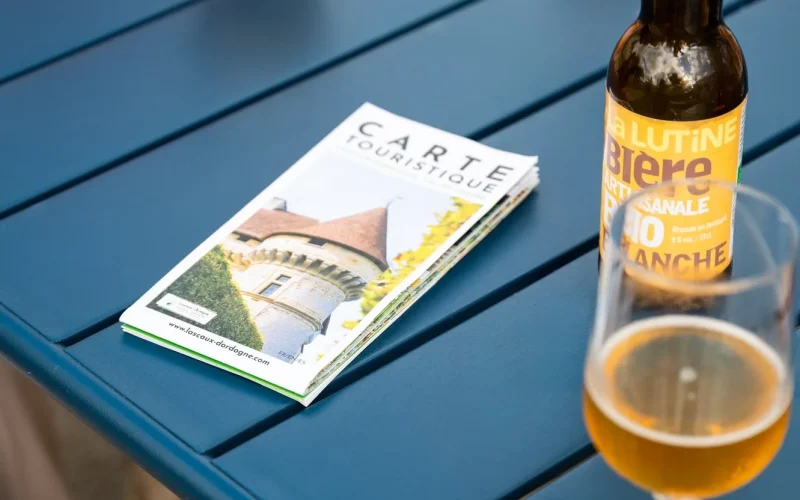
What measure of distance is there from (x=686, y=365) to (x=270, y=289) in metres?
0.42

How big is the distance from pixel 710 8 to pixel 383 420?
36cm

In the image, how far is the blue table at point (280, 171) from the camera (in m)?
0.77

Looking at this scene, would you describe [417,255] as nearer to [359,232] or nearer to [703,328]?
[359,232]

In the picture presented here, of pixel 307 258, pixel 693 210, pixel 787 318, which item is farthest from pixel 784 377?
pixel 307 258

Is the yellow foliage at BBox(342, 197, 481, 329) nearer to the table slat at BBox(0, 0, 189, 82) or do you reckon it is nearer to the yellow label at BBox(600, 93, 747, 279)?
the yellow label at BBox(600, 93, 747, 279)

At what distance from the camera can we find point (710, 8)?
0.76 metres

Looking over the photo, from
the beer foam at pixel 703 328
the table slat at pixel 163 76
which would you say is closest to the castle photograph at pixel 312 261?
the table slat at pixel 163 76

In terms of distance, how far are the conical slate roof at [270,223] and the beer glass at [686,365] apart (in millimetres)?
430

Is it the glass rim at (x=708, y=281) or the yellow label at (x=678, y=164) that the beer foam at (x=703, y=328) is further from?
Answer: the yellow label at (x=678, y=164)

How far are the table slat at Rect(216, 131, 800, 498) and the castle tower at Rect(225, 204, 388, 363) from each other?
0.07 m

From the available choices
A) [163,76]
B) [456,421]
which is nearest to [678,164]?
[456,421]

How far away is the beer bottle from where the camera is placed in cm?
74

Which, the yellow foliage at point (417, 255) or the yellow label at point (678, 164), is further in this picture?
the yellow foliage at point (417, 255)

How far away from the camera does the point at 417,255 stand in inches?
36.1
